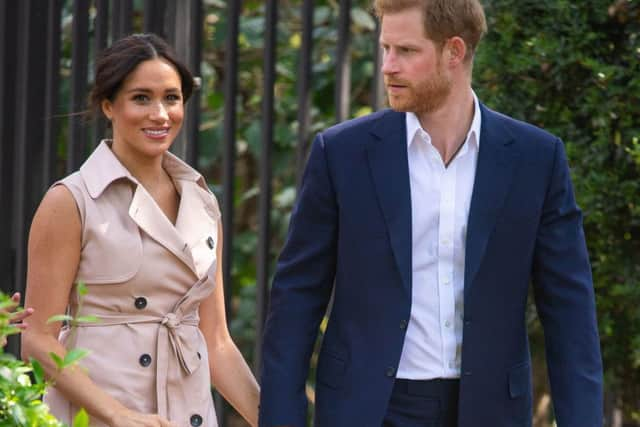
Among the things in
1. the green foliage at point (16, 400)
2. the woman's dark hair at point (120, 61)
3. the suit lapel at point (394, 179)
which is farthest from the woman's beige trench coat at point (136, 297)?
the green foliage at point (16, 400)

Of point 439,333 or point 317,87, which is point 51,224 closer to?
point 439,333

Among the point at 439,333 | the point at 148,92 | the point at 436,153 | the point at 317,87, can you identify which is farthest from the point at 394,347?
the point at 317,87

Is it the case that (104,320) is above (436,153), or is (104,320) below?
below

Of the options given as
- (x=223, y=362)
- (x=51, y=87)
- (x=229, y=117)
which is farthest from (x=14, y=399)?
(x=51, y=87)

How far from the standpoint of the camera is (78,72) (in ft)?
15.5

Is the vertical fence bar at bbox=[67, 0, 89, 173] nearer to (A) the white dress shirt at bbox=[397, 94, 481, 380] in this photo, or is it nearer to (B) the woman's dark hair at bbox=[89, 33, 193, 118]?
(B) the woman's dark hair at bbox=[89, 33, 193, 118]

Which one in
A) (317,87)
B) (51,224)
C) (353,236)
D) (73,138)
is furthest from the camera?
(317,87)

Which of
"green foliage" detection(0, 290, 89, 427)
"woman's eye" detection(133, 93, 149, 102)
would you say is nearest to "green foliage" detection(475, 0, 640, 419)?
"woman's eye" detection(133, 93, 149, 102)

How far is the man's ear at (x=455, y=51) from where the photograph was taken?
3426 mm

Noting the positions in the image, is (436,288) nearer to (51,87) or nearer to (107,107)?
(107,107)

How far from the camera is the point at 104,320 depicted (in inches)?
130

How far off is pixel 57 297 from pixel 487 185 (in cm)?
104

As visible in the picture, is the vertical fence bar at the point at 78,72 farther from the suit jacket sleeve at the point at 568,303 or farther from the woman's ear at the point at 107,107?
the suit jacket sleeve at the point at 568,303

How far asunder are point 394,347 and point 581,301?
50 cm
